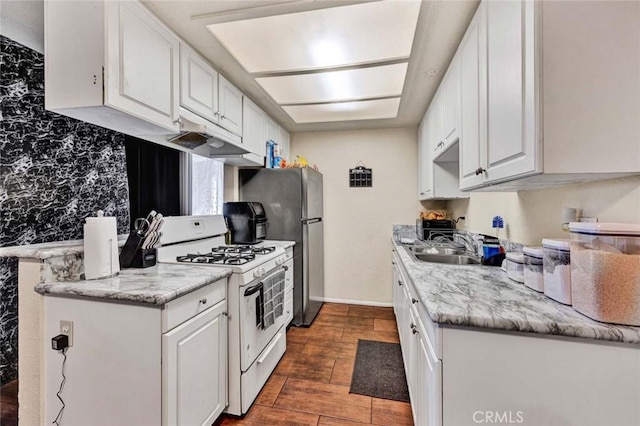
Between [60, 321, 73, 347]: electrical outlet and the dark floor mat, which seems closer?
[60, 321, 73, 347]: electrical outlet

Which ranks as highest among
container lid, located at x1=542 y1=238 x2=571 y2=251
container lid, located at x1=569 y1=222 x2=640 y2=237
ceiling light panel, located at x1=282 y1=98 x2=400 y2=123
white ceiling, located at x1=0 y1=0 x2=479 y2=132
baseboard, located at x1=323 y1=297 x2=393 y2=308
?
ceiling light panel, located at x1=282 y1=98 x2=400 y2=123

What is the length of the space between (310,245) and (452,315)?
7.18ft

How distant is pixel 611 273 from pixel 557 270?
19 centimetres

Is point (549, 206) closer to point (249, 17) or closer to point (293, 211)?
point (249, 17)

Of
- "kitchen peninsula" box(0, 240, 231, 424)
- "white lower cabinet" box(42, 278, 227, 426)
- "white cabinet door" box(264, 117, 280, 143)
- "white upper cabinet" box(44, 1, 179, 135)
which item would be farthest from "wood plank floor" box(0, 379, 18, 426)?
"white cabinet door" box(264, 117, 280, 143)

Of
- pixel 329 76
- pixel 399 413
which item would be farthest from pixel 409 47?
pixel 399 413

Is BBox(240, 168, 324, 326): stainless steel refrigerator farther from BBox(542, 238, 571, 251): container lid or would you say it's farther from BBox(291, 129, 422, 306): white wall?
BBox(542, 238, 571, 251): container lid

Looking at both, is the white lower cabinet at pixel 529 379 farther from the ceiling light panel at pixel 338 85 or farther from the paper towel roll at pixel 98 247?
the ceiling light panel at pixel 338 85

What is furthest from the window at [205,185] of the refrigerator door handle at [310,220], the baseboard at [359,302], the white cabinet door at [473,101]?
the white cabinet door at [473,101]

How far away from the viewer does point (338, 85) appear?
2.29m

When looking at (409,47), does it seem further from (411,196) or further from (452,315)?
(411,196)

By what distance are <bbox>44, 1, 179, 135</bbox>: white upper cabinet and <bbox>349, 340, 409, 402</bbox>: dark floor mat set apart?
2.17 meters

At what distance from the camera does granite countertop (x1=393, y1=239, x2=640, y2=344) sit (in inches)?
31.4

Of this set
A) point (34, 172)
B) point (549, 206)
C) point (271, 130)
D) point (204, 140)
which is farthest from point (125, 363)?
point (271, 130)
